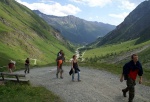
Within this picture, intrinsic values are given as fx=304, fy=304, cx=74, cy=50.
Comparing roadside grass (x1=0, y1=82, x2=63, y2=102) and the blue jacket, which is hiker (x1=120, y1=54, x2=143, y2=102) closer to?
the blue jacket

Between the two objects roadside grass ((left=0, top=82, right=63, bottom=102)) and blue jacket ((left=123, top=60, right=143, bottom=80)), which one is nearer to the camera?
blue jacket ((left=123, top=60, right=143, bottom=80))

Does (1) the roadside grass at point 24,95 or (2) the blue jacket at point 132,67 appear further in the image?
(1) the roadside grass at point 24,95

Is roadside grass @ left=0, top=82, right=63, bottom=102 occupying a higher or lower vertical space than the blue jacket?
lower

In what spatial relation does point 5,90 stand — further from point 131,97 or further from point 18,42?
point 18,42

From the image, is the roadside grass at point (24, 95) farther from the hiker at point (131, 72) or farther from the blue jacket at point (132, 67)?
the blue jacket at point (132, 67)

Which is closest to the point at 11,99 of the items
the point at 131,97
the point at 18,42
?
the point at 131,97

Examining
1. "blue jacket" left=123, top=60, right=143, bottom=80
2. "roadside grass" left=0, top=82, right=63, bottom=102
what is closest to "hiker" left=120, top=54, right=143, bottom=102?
"blue jacket" left=123, top=60, right=143, bottom=80

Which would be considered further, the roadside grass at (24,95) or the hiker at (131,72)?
the roadside grass at (24,95)

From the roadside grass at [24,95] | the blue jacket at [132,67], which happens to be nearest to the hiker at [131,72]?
the blue jacket at [132,67]

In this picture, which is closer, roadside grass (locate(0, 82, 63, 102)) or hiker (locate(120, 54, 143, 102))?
hiker (locate(120, 54, 143, 102))

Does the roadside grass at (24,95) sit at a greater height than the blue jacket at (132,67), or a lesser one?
lesser

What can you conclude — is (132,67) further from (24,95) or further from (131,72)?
(24,95)

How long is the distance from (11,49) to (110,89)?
13322 cm

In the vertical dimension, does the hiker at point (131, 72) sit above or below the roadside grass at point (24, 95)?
above
